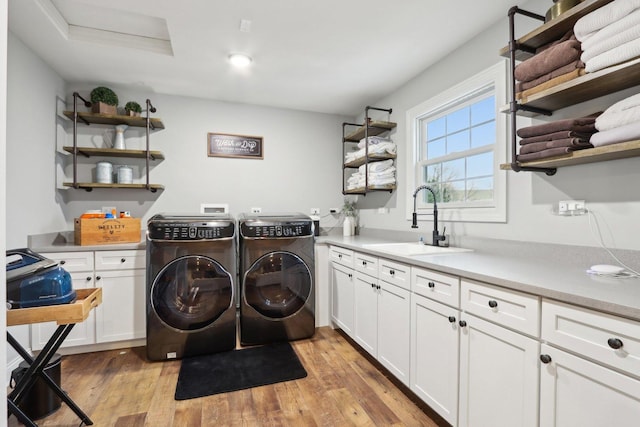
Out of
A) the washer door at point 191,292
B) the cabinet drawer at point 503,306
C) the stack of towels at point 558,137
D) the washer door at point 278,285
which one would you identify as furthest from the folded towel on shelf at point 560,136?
the washer door at point 191,292

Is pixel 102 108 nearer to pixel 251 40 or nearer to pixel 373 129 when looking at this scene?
pixel 251 40

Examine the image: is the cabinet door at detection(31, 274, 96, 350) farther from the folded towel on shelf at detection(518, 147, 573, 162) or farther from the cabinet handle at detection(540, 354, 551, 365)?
the folded towel on shelf at detection(518, 147, 573, 162)

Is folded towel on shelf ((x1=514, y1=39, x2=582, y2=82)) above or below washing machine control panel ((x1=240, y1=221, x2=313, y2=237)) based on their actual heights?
above

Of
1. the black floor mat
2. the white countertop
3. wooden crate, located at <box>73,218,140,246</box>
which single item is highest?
wooden crate, located at <box>73,218,140,246</box>

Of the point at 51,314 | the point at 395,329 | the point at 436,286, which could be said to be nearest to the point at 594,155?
the point at 436,286

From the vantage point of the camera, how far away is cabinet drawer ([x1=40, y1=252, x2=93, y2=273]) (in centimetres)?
242

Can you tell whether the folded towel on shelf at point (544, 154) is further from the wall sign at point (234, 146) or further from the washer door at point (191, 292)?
the wall sign at point (234, 146)

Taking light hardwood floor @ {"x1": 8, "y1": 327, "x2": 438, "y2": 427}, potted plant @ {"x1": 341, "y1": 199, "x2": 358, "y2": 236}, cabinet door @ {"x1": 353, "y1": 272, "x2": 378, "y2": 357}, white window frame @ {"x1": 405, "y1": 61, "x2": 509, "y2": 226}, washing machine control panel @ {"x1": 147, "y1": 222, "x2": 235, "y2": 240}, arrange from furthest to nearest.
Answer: potted plant @ {"x1": 341, "y1": 199, "x2": 358, "y2": 236} → washing machine control panel @ {"x1": 147, "y1": 222, "x2": 235, "y2": 240} → cabinet door @ {"x1": 353, "y1": 272, "x2": 378, "y2": 357} → white window frame @ {"x1": 405, "y1": 61, "x2": 509, "y2": 226} → light hardwood floor @ {"x1": 8, "y1": 327, "x2": 438, "y2": 427}

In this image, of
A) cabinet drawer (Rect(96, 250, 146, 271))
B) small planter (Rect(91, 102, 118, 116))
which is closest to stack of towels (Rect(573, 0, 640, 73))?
cabinet drawer (Rect(96, 250, 146, 271))

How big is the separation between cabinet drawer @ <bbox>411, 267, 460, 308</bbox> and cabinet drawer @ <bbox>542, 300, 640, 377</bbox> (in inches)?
16.7

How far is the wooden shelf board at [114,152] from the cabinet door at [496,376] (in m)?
2.99

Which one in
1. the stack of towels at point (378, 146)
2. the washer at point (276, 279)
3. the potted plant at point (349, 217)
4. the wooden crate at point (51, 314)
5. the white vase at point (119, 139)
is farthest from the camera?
the potted plant at point (349, 217)

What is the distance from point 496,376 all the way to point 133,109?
346 centimetres

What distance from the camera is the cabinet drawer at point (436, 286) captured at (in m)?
1.52
